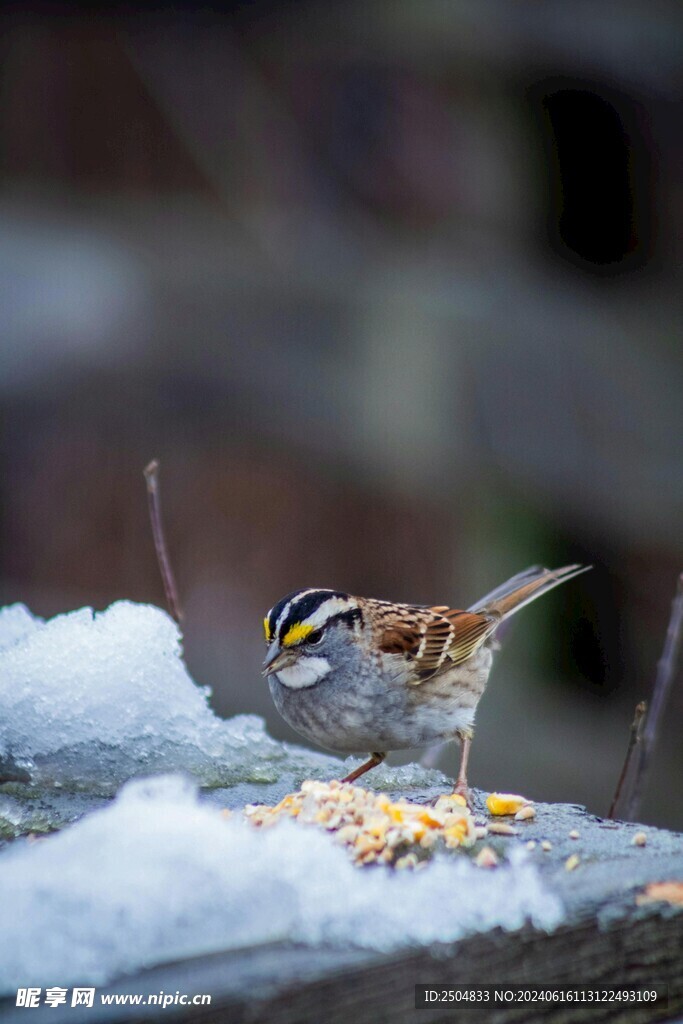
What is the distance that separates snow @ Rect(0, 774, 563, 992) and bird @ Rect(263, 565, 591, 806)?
2.98 feet

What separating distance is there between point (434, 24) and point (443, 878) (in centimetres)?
443

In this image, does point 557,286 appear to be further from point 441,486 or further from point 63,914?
point 63,914

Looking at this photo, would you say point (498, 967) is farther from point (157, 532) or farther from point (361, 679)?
point (157, 532)

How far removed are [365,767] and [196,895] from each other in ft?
3.93

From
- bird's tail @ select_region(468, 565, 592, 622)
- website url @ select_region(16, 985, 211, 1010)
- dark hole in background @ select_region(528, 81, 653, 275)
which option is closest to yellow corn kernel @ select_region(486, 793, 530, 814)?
website url @ select_region(16, 985, 211, 1010)

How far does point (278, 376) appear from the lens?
5.11m

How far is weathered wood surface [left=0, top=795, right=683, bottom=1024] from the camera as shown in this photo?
123cm

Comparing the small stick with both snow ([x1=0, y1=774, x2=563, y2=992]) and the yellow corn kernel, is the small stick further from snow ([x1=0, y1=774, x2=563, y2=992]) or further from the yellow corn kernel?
snow ([x1=0, y1=774, x2=563, y2=992])

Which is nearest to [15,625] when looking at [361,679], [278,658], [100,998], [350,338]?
[278,658]

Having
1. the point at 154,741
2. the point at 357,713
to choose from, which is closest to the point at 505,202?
the point at 357,713

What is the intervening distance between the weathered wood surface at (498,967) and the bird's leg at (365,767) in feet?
2.01

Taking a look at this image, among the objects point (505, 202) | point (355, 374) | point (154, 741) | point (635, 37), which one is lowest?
point (154, 741)

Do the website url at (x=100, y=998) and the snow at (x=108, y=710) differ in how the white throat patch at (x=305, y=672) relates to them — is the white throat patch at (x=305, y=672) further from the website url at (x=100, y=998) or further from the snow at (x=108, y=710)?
the website url at (x=100, y=998)

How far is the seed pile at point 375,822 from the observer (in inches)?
64.7
